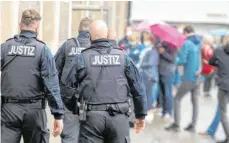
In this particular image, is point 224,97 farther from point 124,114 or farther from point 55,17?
point 124,114

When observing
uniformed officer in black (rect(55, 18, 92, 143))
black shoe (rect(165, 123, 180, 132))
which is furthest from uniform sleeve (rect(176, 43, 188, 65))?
uniformed officer in black (rect(55, 18, 92, 143))

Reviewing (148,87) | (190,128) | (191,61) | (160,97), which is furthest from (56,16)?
(160,97)

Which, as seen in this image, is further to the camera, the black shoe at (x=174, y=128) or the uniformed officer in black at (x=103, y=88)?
the black shoe at (x=174, y=128)

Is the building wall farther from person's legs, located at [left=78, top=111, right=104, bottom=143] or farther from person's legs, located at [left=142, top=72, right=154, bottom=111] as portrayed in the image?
person's legs, located at [left=142, top=72, right=154, bottom=111]

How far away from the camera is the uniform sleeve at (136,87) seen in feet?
18.3

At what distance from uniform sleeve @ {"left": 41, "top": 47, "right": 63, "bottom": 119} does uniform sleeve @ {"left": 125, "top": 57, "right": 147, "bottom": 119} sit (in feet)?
2.34

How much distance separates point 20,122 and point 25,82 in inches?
15.2

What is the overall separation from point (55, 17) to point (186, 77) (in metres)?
3.00

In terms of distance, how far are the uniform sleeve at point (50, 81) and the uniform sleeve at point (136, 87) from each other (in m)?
0.71

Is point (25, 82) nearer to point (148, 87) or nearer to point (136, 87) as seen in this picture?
point (136, 87)

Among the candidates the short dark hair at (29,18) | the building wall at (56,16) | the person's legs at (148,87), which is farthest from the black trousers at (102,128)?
the person's legs at (148,87)

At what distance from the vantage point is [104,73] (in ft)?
17.9

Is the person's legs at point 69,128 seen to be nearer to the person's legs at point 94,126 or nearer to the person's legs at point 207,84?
the person's legs at point 94,126

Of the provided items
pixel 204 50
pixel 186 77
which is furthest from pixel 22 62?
pixel 204 50
